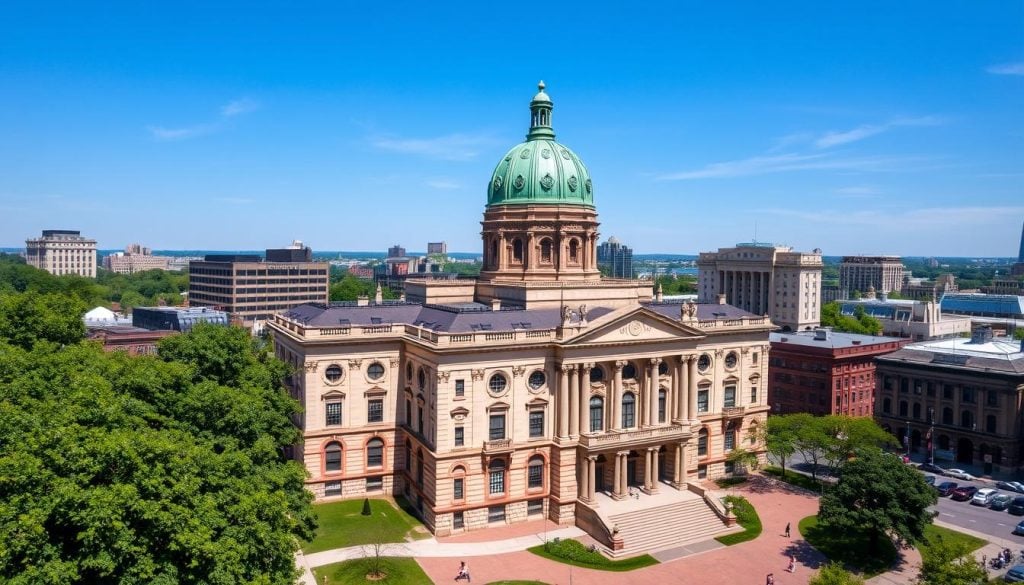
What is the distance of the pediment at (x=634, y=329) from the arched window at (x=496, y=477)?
41.8 ft

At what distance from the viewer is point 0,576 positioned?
30.9m

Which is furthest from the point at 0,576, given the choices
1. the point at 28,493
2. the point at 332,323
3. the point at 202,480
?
the point at 332,323

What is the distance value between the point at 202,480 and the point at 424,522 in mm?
31090

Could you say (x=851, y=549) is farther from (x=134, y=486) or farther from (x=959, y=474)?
(x=134, y=486)

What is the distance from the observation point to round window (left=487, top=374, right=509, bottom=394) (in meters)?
65.1

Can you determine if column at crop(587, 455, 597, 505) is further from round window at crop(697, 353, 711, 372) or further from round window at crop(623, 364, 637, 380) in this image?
round window at crop(697, 353, 711, 372)

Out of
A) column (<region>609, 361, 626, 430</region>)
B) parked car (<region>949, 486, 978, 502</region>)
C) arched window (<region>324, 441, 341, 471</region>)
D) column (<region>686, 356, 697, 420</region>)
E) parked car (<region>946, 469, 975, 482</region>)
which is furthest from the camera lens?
parked car (<region>946, 469, 975, 482</region>)

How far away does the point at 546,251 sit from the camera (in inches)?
3231

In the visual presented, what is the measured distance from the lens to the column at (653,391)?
70.1 metres

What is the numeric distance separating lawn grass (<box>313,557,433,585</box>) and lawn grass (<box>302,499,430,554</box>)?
3.53 metres

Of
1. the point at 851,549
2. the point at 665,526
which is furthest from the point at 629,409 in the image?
the point at 851,549

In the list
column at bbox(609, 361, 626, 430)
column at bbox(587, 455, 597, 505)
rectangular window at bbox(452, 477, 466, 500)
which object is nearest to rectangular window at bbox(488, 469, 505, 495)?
rectangular window at bbox(452, 477, 466, 500)

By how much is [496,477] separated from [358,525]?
12.8 meters

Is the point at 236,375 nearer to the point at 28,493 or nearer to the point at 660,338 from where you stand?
the point at 28,493
